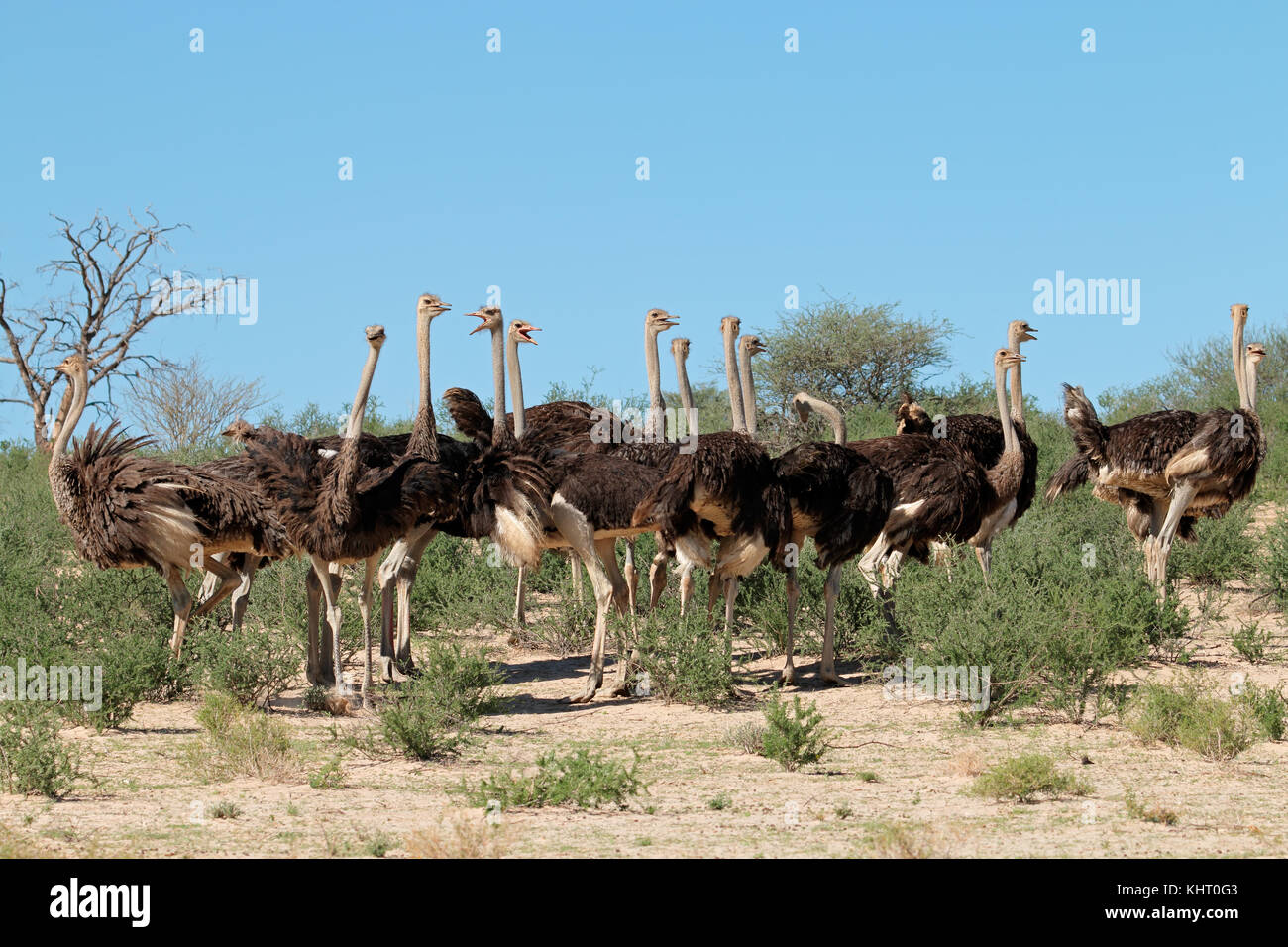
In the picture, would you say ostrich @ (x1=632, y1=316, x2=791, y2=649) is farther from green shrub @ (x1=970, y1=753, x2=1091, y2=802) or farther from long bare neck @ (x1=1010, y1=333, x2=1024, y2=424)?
long bare neck @ (x1=1010, y1=333, x2=1024, y2=424)

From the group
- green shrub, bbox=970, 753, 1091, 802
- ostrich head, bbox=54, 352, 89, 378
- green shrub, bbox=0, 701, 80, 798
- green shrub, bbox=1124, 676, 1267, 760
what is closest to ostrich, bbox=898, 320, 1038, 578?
green shrub, bbox=1124, 676, 1267, 760

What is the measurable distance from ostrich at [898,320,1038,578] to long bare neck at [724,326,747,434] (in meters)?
2.17

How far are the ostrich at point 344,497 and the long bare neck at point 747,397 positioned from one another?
8.36ft

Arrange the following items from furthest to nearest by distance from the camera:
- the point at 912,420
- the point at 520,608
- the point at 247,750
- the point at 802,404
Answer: the point at 912,420 → the point at 802,404 → the point at 520,608 → the point at 247,750

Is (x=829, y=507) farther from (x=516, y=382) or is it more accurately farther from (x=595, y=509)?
(x=516, y=382)

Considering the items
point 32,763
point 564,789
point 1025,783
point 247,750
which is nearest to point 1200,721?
point 1025,783

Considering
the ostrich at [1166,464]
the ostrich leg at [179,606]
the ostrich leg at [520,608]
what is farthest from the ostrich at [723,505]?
the ostrich at [1166,464]

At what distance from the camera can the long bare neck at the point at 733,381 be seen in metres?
11.0

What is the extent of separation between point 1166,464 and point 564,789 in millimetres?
7764

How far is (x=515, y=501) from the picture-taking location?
9.45 metres

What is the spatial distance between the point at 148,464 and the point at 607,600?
3109 mm

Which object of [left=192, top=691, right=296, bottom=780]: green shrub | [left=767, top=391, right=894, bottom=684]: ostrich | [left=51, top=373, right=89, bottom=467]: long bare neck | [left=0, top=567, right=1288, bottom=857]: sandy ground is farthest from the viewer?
[left=767, top=391, right=894, bottom=684]: ostrich

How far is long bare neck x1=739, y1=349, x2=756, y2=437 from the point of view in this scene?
1126 centimetres

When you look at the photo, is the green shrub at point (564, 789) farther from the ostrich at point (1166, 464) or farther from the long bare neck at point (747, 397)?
the ostrich at point (1166, 464)
